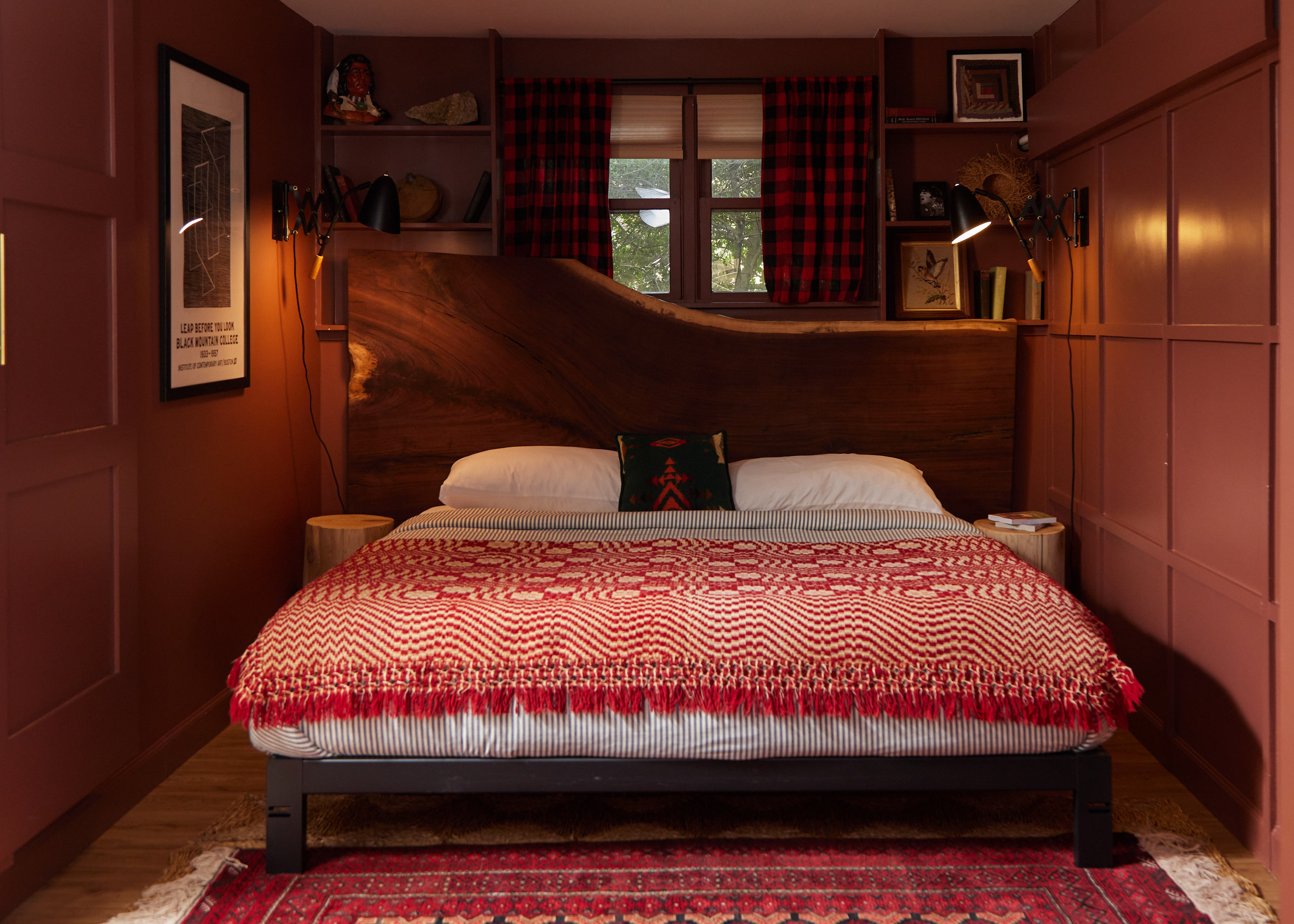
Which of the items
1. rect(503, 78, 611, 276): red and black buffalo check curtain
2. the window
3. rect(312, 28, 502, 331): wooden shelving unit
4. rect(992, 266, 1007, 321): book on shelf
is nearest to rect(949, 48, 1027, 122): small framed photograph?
rect(992, 266, 1007, 321): book on shelf

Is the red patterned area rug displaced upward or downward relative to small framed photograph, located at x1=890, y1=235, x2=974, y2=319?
downward

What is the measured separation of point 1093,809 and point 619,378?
2349 millimetres

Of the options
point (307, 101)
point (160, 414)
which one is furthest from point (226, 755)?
point (307, 101)

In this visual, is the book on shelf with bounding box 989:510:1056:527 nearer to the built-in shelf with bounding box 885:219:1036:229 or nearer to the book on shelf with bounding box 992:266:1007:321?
the book on shelf with bounding box 992:266:1007:321

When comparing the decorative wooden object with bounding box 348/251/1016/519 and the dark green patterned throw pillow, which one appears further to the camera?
the decorative wooden object with bounding box 348/251/1016/519

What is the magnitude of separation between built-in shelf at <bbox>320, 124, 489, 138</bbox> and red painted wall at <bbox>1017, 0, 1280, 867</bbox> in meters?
2.14

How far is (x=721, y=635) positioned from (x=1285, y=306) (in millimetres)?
1273

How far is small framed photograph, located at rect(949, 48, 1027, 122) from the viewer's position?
4.11 m

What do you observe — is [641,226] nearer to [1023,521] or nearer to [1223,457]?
[1023,521]

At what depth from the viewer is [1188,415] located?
2893 mm

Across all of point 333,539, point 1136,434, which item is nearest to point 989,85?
point 1136,434

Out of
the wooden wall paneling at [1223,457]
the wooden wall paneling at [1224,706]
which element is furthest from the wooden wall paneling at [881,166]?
the wooden wall paneling at [1224,706]

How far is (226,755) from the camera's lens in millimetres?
3164

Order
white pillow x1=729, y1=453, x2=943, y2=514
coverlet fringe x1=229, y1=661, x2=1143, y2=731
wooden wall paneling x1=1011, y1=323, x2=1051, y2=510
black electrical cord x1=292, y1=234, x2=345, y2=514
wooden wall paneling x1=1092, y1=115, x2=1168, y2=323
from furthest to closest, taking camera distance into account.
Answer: wooden wall paneling x1=1011, y1=323, x2=1051, y2=510 → black electrical cord x1=292, y1=234, x2=345, y2=514 → white pillow x1=729, y1=453, x2=943, y2=514 → wooden wall paneling x1=1092, y1=115, x2=1168, y2=323 → coverlet fringe x1=229, y1=661, x2=1143, y2=731
